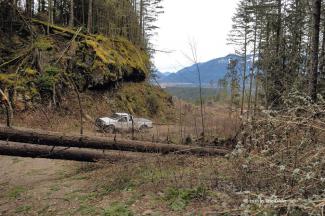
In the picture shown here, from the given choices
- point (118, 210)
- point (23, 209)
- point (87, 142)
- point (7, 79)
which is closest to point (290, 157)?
point (118, 210)

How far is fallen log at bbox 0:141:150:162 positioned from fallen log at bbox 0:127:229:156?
0.23 metres

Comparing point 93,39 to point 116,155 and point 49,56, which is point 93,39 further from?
point 116,155

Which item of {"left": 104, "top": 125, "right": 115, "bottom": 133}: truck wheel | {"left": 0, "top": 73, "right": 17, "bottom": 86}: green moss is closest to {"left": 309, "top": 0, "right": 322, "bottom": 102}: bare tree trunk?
{"left": 104, "top": 125, "right": 115, "bottom": 133}: truck wheel

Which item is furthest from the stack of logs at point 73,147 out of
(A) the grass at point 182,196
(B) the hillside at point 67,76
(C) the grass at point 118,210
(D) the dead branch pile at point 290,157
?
(B) the hillside at point 67,76

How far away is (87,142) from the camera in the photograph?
31.4ft

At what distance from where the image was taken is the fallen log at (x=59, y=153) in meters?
8.92

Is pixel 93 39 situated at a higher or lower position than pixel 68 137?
higher

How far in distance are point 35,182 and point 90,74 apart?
17.3m

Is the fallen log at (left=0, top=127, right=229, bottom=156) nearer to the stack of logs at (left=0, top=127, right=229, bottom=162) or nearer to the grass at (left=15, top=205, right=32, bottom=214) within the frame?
the stack of logs at (left=0, top=127, right=229, bottom=162)

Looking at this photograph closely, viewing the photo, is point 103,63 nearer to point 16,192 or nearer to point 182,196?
point 16,192

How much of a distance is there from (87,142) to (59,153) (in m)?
0.80

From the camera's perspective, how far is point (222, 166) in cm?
836

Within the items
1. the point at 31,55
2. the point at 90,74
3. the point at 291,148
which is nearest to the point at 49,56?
the point at 31,55

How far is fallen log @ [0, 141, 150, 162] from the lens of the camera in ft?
29.3
